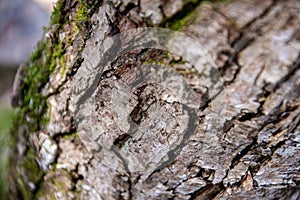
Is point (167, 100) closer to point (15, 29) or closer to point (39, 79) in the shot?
point (39, 79)

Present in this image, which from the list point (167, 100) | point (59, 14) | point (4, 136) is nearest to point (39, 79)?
point (59, 14)

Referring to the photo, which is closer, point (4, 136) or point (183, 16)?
point (183, 16)

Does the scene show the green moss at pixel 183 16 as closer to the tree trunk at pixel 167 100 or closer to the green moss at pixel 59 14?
the tree trunk at pixel 167 100

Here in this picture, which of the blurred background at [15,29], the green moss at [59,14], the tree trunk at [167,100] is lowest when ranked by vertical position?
the tree trunk at [167,100]

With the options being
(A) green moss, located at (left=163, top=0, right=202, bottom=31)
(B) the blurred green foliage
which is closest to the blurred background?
(B) the blurred green foliage

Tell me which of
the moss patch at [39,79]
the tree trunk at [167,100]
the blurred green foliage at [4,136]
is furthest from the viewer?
the blurred green foliage at [4,136]

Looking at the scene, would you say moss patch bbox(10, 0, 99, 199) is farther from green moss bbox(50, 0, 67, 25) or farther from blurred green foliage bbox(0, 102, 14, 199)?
blurred green foliage bbox(0, 102, 14, 199)

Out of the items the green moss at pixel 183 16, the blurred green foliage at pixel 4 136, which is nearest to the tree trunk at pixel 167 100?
the green moss at pixel 183 16

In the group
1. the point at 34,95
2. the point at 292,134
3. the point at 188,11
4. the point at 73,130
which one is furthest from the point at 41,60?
the point at 292,134
